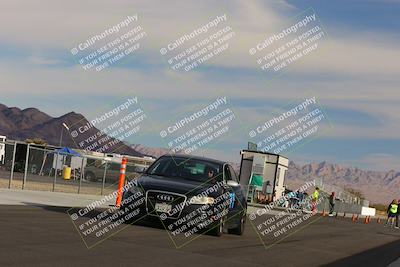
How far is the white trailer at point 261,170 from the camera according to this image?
45.2 metres

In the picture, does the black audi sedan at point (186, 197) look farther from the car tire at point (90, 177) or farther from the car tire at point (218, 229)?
the car tire at point (90, 177)

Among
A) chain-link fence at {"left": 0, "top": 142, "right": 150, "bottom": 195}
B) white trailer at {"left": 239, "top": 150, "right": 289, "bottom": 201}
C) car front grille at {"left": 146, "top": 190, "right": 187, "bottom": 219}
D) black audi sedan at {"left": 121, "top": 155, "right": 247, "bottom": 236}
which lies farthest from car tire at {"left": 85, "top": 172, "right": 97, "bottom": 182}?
car front grille at {"left": 146, "top": 190, "right": 187, "bottom": 219}

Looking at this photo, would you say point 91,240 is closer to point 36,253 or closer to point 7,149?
point 36,253

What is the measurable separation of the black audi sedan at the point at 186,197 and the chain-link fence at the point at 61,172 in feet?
39.8

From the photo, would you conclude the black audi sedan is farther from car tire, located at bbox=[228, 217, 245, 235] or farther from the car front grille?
car tire, located at bbox=[228, 217, 245, 235]

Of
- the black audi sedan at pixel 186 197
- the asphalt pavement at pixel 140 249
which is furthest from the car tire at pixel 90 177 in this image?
the black audi sedan at pixel 186 197

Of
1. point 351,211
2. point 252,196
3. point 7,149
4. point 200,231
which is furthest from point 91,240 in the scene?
point 351,211

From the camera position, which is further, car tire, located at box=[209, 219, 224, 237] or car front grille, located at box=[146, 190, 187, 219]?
car tire, located at box=[209, 219, 224, 237]

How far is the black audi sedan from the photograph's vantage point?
13.2 meters

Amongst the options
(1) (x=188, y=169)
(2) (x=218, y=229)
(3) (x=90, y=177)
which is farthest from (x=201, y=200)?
(3) (x=90, y=177)

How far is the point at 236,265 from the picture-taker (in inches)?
384

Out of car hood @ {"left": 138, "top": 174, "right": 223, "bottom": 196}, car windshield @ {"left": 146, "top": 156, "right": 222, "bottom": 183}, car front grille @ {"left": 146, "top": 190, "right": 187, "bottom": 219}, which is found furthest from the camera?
car windshield @ {"left": 146, "top": 156, "right": 222, "bottom": 183}

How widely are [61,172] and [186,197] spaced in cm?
2277

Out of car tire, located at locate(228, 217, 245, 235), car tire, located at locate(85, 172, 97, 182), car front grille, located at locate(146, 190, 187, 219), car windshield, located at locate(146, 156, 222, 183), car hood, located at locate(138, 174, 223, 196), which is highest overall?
car windshield, located at locate(146, 156, 222, 183)
